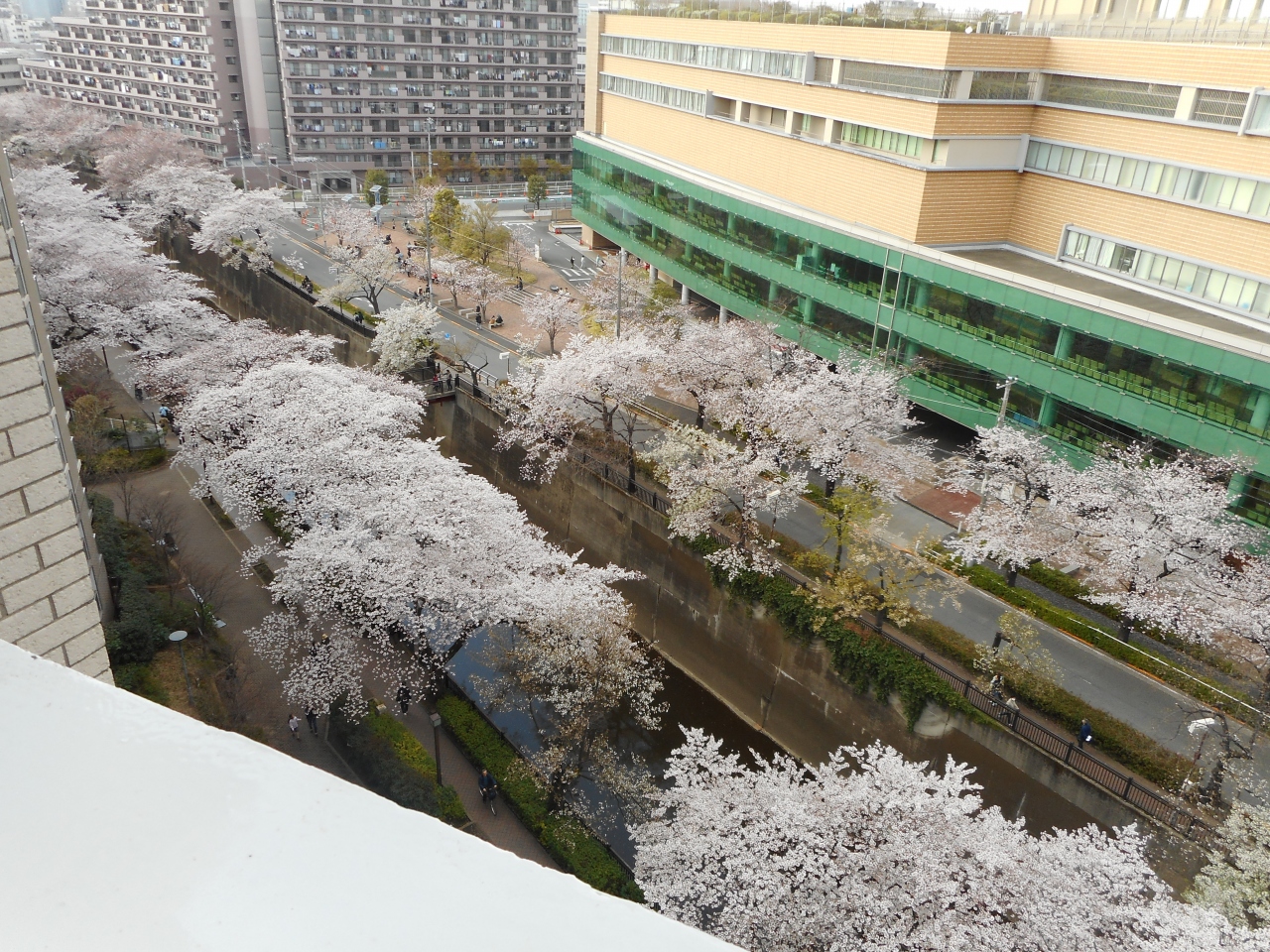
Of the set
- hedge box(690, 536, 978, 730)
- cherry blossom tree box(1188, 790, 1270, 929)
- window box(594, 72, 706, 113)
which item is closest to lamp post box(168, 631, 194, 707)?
hedge box(690, 536, 978, 730)

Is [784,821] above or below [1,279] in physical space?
below

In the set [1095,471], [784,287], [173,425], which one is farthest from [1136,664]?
[173,425]

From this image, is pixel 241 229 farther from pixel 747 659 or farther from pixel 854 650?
pixel 854 650

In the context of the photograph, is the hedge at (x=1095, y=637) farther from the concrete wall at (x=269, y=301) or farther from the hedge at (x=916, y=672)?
the concrete wall at (x=269, y=301)

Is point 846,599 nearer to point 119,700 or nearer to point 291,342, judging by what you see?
point 119,700

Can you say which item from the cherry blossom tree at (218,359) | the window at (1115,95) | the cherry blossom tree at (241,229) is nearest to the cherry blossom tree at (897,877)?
the window at (1115,95)

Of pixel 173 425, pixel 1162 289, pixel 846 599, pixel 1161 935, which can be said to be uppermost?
pixel 1162 289

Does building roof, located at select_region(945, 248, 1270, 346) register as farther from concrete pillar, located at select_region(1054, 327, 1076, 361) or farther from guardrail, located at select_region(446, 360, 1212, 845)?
guardrail, located at select_region(446, 360, 1212, 845)
